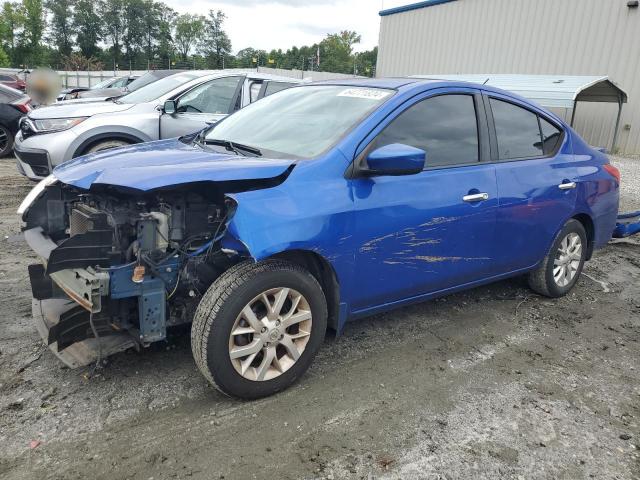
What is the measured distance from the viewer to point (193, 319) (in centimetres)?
272

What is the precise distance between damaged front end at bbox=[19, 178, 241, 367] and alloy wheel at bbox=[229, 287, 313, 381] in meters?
0.35

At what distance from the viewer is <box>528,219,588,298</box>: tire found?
4418 mm

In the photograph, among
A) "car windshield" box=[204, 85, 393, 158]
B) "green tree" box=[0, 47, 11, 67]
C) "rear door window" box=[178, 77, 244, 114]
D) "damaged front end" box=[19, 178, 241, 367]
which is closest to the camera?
"damaged front end" box=[19, 178, 241, 367]

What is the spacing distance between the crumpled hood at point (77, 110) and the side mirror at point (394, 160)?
4.87 meters

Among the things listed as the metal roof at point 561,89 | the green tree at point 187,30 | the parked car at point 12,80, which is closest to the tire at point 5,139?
the metal roof at point 561,89

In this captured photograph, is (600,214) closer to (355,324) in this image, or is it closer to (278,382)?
(355,324)

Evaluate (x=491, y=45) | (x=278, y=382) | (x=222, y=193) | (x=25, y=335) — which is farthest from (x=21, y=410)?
(x=491, y=45)

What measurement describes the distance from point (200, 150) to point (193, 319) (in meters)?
1.20

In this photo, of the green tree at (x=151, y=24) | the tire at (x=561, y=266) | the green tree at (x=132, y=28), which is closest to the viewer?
the tire at (x=561, y=266)

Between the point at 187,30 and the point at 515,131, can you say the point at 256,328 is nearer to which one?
the point at 515,131

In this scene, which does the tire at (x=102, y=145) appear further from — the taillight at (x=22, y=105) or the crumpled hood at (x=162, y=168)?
the taillight at (x=22, y=105)

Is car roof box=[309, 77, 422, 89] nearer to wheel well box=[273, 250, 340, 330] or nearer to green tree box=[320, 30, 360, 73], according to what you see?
wheel well box=[273, 250, 340, 330]

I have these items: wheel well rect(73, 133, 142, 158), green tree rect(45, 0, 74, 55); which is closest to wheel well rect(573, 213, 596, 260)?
wheel well rect(73, 133, 142, 158)

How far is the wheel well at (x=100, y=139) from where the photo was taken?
6242mm
